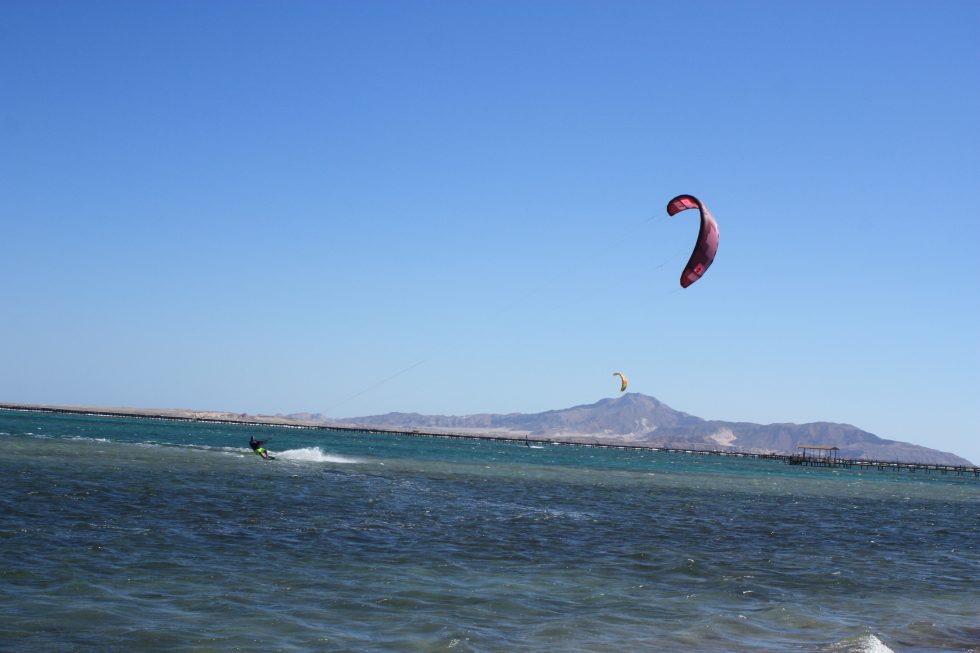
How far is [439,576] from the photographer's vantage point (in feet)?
44.4

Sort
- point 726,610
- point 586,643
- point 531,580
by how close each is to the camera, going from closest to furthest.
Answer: point 586,643 → point 726,610 → point 531,580

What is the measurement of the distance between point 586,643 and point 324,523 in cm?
1039

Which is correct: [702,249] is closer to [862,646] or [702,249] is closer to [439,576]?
[439,576]

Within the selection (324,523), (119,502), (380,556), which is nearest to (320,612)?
(380,556)

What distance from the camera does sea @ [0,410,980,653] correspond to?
9.97 meters

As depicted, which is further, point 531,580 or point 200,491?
point 200,491

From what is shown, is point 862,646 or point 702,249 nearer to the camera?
point 862,646

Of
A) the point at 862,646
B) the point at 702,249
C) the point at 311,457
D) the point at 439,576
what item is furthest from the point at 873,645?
the point at 311,457

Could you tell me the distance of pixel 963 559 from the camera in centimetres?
1995

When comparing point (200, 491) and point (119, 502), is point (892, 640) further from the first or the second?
point (200, 491)

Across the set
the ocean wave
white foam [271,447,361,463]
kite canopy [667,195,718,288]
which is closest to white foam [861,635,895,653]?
the ocean wave

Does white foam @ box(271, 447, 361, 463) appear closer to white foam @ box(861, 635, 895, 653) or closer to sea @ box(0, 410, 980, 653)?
sea @ box(0, 410, 980, 653)

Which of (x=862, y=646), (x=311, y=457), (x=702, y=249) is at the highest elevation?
(x=702, y=249)

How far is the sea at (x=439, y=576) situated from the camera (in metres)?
9.97
